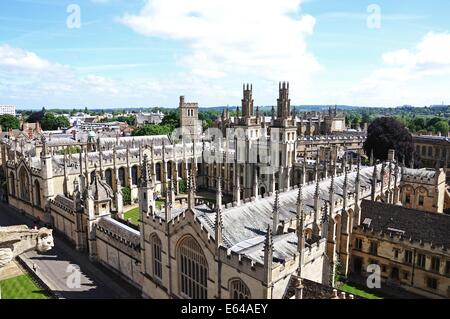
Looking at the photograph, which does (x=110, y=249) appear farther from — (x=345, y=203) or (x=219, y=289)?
(x=345, y=203)

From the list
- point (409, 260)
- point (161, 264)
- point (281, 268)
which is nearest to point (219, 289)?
point (281, 268)

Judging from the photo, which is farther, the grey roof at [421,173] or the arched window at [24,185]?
the arched window at [24,185]

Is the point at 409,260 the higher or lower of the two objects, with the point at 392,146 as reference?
lower

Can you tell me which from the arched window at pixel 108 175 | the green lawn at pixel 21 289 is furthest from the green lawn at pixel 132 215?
the green lawn at pixel 21 289

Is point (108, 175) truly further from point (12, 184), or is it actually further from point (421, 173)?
point (421, 173)

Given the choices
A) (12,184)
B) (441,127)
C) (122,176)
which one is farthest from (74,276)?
(441,127)

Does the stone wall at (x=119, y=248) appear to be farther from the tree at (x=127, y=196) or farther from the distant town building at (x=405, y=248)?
the distant town building at (x=405, y=248)

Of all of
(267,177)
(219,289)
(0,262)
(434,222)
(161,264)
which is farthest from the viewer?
(267,177)
